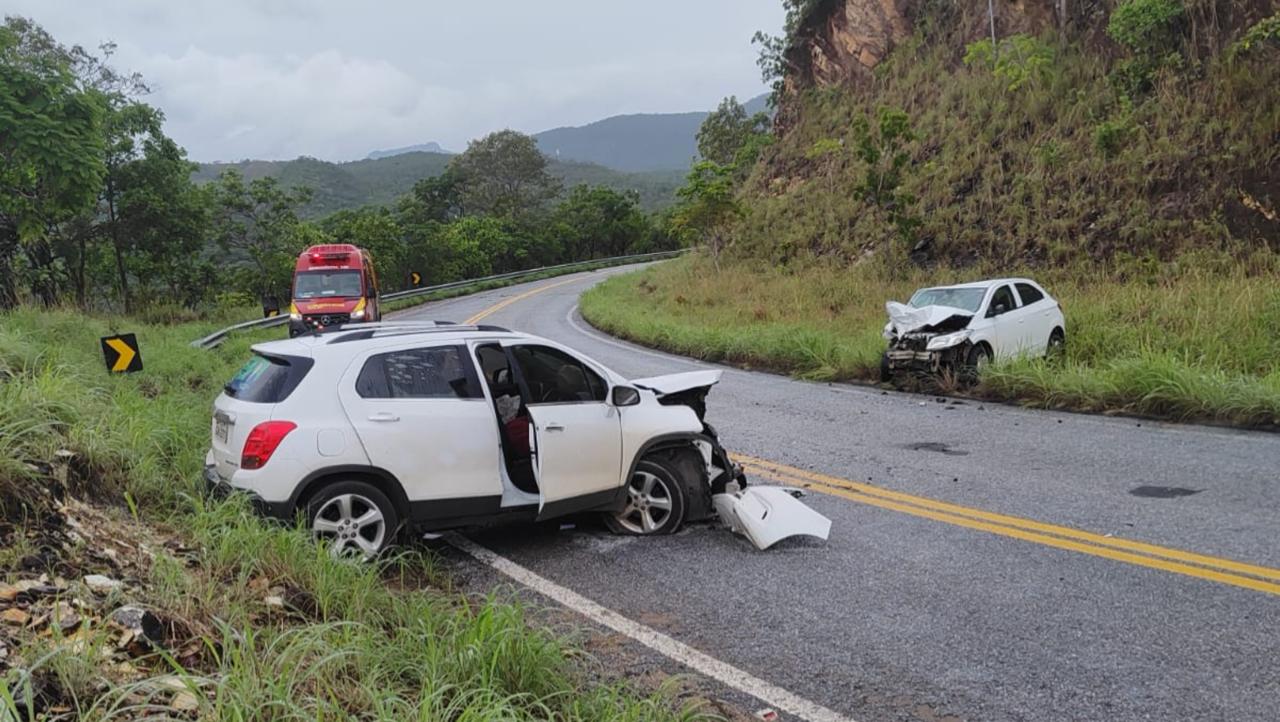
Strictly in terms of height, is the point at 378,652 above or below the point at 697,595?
above

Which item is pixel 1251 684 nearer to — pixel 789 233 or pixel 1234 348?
pixel 1234 348

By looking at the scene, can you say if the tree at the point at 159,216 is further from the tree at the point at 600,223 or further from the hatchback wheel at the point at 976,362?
the tree at the point at 600,223

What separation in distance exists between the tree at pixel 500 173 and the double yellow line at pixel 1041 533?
60.2 m

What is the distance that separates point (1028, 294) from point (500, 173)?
58.7m

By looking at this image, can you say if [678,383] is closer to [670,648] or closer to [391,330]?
[391,330]

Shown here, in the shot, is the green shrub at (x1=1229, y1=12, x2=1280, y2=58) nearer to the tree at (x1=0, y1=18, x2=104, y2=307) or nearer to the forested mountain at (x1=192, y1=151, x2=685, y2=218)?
the tree at (x1=0, y1=18, x2=104, y2=307)

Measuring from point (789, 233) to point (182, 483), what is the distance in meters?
25.8

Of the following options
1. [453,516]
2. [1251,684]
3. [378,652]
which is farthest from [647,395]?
[1251,684]

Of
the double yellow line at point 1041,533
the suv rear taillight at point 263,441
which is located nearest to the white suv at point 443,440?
the suv rear taillight at point 263,441

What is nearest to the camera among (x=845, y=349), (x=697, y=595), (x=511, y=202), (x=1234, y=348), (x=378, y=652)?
(x=378, y=652)

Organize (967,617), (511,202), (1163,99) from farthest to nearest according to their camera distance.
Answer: (511,202)
(1163,99)
(967,617)

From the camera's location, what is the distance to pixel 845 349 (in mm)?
14219

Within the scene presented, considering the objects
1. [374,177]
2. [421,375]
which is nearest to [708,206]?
[421,375]

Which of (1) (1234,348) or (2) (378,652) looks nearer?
(2) (378,652)
